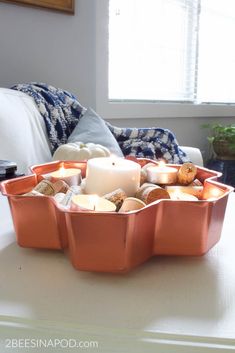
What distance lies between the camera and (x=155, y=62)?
7.04 ft

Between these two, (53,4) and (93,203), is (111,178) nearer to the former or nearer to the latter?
(93,203)

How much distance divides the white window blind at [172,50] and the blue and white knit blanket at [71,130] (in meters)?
0.55

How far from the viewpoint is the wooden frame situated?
146cm

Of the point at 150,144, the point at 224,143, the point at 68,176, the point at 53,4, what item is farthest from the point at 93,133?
the point at 224,143

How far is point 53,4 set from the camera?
1555mm

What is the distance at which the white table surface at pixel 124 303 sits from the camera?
0.94ft

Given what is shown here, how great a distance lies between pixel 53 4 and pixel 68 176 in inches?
51.3

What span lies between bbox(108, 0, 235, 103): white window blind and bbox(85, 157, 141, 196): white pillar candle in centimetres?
156

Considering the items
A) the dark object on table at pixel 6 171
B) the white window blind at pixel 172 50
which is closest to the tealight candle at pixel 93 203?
the dark object on table at pixel 6 171

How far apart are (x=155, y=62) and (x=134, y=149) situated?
3.05 feet

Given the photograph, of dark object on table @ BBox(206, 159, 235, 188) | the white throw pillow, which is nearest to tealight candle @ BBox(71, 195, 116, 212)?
the white throw pillow

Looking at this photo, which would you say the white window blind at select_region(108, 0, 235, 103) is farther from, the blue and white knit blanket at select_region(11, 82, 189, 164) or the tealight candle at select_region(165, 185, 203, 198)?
the tealight candle at select_region(165, 185, 203, 198)

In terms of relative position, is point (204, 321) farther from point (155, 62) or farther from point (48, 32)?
point (155, 62)

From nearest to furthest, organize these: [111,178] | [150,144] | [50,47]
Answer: [111,178] < [150,144] < [50,47]
